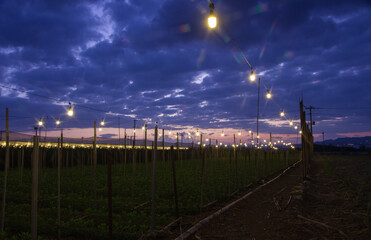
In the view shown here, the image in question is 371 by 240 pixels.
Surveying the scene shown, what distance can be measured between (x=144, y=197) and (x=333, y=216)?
19.0ft

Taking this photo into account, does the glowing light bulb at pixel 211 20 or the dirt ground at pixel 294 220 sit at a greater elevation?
the glowing light bulb at pixel 211 20

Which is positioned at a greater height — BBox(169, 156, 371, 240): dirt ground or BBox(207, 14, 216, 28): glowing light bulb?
BBox(207, 14, 216, 28): glowing light bulb

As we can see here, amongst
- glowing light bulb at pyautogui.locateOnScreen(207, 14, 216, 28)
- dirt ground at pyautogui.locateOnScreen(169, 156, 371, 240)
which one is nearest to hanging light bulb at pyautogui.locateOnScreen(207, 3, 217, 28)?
glowing light bulb at pyautogui.locateOnScreen(207, 14, 216, 28)

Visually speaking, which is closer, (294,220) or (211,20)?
(211,20)

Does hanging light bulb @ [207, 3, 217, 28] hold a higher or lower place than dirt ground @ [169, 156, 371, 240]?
higher

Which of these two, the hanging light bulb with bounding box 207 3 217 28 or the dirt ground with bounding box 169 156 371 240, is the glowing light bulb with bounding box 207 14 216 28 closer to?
the hanging light bulb with bounding box 207 3 217 28

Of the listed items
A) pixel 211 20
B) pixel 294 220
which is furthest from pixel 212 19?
pixel 294 220

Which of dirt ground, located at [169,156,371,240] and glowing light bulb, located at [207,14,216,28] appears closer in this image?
dirt ground, located at [169,156,371,240]

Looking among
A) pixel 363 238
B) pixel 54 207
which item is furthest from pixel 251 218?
pixel 54 207

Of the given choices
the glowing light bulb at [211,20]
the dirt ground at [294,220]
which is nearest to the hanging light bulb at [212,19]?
the glowing light bulb at [211,20]

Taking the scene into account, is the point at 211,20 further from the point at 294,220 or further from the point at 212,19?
the point at 294,220

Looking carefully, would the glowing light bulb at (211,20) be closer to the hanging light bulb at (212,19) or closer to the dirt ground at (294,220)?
the hanging light bulb at (212,19)

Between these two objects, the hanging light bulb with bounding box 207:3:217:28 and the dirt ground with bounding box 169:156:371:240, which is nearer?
the dirt ground with bounding box 169:156:371:240

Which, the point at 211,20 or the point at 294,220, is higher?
the point at 211,20
